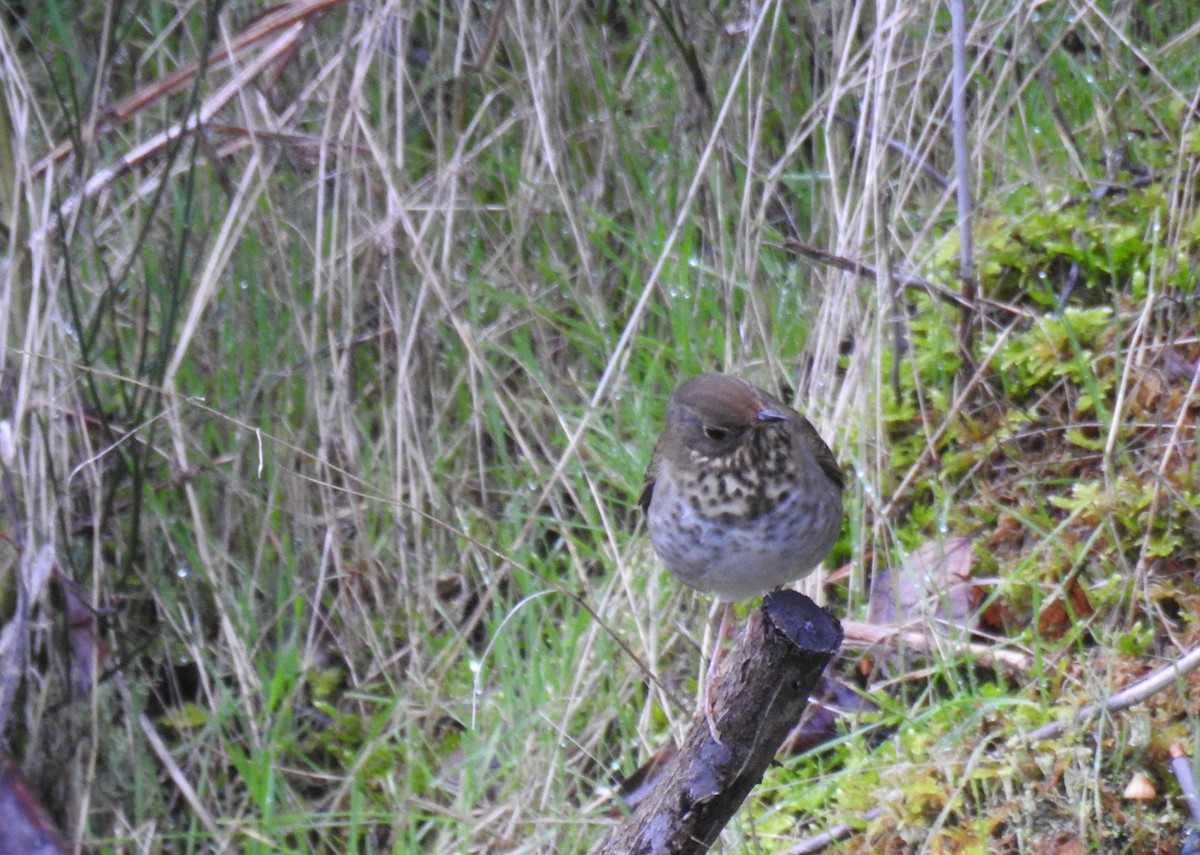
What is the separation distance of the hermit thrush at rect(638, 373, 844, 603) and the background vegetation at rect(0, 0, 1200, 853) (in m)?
0.45

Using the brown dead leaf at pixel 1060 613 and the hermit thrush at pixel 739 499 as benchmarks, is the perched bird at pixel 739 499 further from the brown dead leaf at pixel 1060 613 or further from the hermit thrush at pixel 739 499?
the brown dead leaf at pixel 1060 613

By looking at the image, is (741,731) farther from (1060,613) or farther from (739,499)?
(1060,613)

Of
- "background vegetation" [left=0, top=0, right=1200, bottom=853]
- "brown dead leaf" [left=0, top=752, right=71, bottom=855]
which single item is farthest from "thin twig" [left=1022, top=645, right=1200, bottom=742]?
"brown dead leaf" [left=0, top=752, right=71, bottom=855]

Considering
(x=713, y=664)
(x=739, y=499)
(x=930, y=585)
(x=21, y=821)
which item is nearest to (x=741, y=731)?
(x=739, y=499)

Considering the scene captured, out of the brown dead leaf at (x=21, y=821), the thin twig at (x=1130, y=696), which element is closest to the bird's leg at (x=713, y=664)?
the thin twig at (x=1130, y=696)

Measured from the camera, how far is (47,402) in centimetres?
379

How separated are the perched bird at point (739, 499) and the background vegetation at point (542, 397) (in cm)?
44

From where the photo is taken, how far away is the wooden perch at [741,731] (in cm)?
240

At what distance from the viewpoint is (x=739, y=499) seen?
9.84ft

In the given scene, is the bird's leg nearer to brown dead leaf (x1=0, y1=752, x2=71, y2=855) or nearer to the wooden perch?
the wooden perch

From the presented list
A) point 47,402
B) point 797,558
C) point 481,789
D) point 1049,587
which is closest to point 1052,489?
point 1049,587

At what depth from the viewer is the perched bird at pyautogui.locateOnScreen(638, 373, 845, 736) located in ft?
9.71

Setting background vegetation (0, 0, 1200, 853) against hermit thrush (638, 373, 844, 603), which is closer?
hermit thrush (638, 373, 844, 603)

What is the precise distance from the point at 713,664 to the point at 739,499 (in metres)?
0.55
